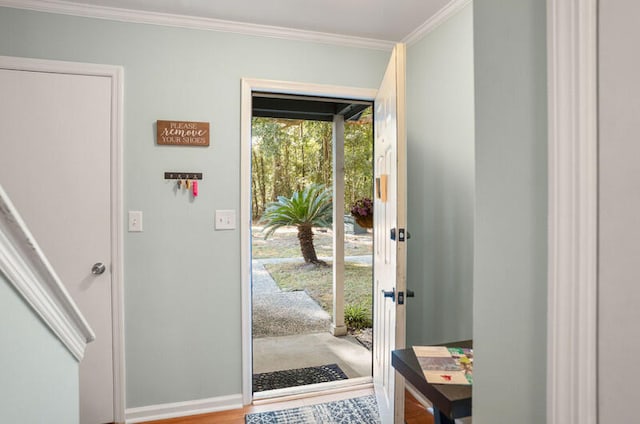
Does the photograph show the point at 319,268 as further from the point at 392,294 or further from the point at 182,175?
the point at 392,294

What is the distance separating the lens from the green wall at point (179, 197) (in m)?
2.37

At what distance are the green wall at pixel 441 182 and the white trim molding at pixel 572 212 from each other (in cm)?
164

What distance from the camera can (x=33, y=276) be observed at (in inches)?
27.6

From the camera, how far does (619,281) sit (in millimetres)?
530

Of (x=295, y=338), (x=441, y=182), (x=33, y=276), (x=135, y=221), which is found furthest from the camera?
(x=295, y=338)

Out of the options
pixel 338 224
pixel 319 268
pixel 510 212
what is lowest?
pixel 319 268

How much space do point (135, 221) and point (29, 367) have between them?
1752mm

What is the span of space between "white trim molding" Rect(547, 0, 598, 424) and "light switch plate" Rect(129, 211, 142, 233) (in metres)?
2.24

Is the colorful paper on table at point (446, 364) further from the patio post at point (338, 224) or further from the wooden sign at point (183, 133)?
the patio post at point (338, 224)

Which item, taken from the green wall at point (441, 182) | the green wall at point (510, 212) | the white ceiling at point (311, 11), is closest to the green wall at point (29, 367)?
the green wall at point (510, 212)

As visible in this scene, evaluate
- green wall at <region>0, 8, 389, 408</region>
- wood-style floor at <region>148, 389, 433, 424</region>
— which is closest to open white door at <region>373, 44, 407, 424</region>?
wood-style floor at <region>148, 389, 433, 424</region>

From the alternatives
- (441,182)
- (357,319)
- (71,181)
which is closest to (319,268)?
(357,319)

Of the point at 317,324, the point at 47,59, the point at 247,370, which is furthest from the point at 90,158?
the point at 317,324

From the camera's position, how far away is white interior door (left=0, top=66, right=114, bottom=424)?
2207 millimetres
